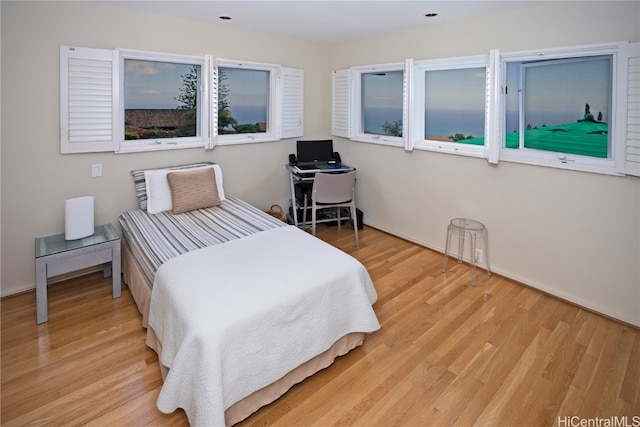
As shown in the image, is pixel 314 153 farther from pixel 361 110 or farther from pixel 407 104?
pixel 407 104

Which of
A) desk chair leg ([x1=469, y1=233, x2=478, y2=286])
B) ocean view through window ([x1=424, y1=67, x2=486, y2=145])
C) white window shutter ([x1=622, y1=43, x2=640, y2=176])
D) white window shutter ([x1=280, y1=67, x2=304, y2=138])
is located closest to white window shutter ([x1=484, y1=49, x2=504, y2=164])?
ocean view through window ([x1=424, y1=67, x2=486, y2=145])

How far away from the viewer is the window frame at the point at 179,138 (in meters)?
3.25

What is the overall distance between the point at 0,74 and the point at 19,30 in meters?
0.36

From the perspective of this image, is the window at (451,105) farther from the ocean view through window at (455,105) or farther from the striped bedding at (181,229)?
the striped bedding at (181,229)

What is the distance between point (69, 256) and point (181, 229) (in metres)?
0.79

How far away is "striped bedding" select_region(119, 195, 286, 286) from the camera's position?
2.52 m

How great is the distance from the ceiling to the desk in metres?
1.53

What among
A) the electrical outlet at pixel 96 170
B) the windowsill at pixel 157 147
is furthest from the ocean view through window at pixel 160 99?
the electrical outlet at pixel 96 170

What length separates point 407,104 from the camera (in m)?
3.92

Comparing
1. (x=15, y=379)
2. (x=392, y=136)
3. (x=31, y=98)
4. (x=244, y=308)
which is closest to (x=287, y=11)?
(x=392, y=136)

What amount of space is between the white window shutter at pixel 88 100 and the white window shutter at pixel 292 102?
6.07 ft

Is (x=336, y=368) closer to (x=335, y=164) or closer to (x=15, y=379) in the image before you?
(x=15, y=379)

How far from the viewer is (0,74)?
266 cm

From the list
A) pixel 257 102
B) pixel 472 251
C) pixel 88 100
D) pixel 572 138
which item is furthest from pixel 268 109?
pixel 572 138
